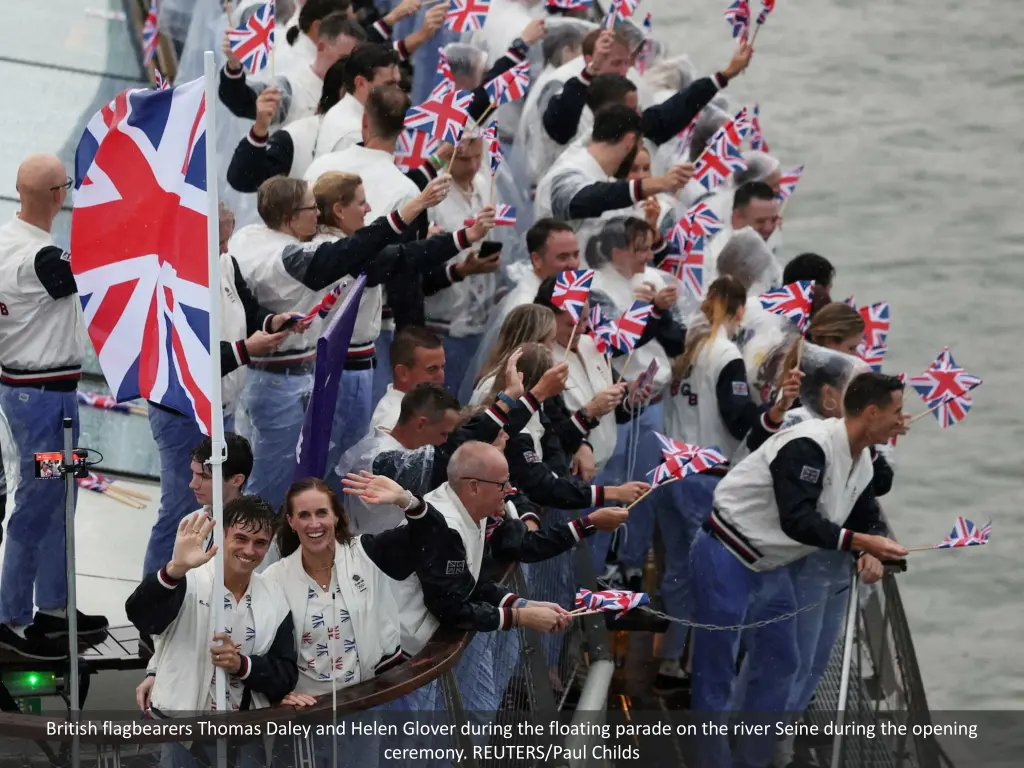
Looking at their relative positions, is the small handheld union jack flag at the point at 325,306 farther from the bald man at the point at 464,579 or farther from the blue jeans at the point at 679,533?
the blue jeans at the point at 679,533

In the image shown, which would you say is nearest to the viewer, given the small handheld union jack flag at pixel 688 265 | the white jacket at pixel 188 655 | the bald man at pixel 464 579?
the white jacket at pixel 188 655

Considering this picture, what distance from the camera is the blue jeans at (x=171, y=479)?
7.95 meters

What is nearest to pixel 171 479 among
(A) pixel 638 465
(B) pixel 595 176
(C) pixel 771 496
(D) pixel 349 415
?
(D) pixel 349 415

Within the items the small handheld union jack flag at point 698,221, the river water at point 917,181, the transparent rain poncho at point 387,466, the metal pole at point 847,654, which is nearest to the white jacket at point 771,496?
the metal pole at point 847,654

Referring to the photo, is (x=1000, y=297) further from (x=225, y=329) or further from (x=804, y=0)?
(x=225, y=329)

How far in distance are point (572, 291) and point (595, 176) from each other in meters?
1.46

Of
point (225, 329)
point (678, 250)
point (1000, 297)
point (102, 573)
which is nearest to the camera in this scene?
point (225, 329)

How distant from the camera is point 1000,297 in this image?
2064cm

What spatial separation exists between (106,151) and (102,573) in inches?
138

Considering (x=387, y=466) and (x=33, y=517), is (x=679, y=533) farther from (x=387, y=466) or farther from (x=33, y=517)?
(x=33, y=517)

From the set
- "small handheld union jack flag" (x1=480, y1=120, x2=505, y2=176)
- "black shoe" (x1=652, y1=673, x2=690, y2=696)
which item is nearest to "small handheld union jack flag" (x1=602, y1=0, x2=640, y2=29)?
"small handheld union jack flag" (x1=480, y1=120, x2=505, y2=176)

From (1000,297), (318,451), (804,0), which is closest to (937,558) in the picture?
(1000,297)

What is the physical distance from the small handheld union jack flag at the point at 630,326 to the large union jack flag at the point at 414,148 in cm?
120

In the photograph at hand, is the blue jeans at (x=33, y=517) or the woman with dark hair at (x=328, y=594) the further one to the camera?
the blue jeans at (x=33, y=517)
